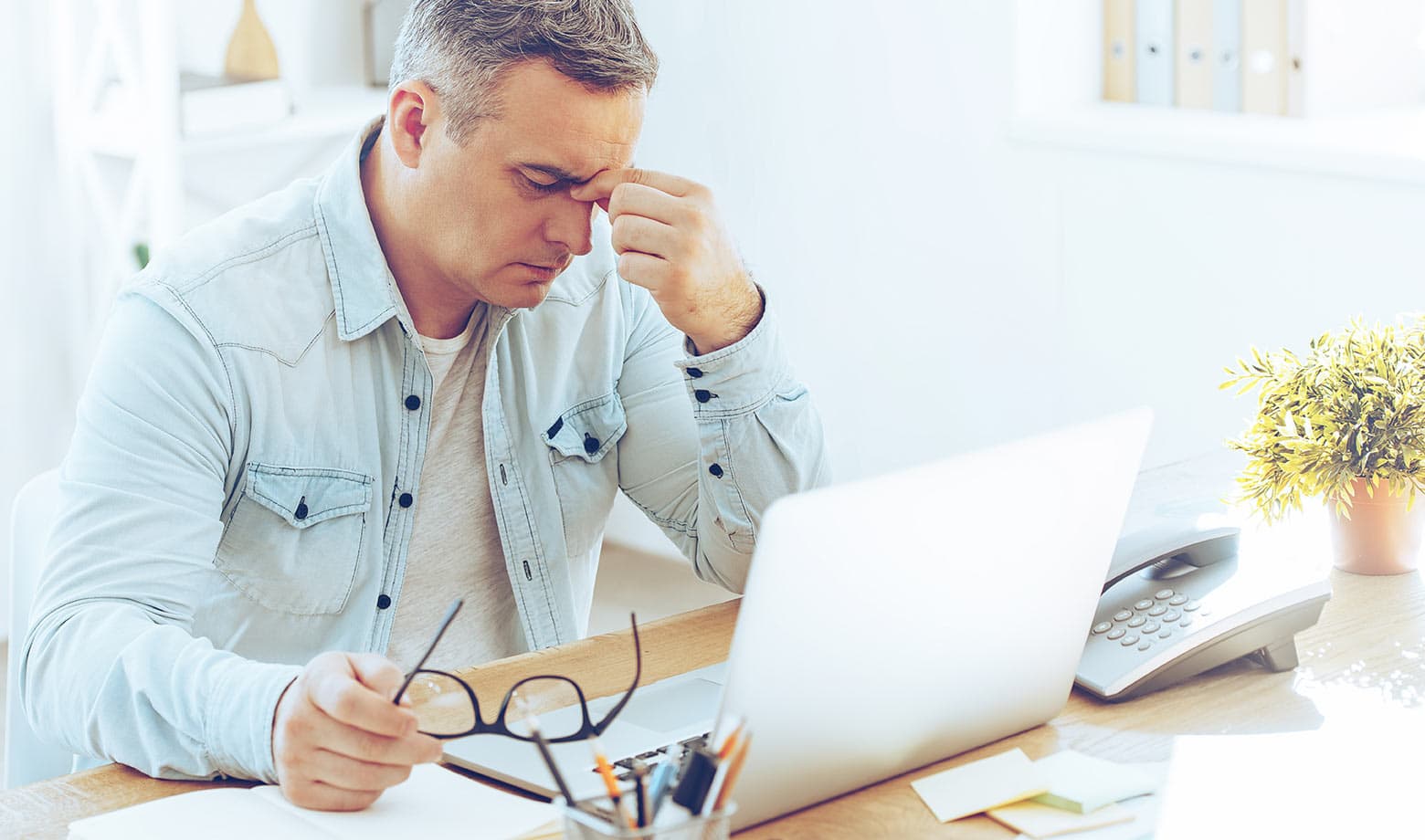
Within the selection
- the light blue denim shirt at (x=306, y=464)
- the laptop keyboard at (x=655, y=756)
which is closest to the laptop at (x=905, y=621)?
the laptop keyboard at (x=655, y=756)

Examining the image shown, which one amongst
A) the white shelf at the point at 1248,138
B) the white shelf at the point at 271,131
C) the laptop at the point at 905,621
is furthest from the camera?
the white shelf at the point at 271,131

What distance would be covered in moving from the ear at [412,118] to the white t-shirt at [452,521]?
0.17 meters

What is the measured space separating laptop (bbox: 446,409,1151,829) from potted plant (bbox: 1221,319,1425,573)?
357mm

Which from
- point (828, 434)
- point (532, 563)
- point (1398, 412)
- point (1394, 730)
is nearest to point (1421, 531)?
point (1398, 412)

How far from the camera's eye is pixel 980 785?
1.04m

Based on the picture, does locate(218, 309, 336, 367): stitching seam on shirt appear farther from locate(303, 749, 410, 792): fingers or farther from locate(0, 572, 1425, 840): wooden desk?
locate(303, 749, 410, 792): fingers

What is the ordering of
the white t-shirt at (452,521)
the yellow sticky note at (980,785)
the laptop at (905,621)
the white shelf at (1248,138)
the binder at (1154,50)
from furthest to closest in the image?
1. the binder at (1154,50)
2. the white shelf at (1248,138)
3. the white t-shirt at (452,521)
4. the yellow sticky note at (980,785)
5. the laptop at (905,621)

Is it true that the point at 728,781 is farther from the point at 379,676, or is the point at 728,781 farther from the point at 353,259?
the point at 353,259

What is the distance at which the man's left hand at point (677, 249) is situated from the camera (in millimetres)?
1404

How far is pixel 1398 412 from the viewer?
1351 millimetres

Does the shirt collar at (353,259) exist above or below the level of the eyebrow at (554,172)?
below

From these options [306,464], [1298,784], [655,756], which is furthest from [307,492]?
[1298,784]

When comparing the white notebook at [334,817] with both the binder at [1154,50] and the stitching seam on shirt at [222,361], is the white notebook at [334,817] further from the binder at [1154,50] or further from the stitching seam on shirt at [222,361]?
the binder at [1154,50]

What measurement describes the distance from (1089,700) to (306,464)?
69 centimetres
